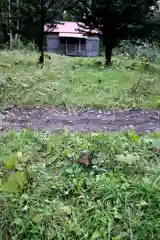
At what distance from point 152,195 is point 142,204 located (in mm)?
107

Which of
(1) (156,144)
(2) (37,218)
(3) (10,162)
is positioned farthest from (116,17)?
(2) (37,218)

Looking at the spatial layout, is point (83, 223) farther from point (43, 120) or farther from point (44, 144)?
point (43, 120)

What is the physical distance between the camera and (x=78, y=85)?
20.5 ft

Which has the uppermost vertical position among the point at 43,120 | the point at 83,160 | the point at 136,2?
the point at 136,2

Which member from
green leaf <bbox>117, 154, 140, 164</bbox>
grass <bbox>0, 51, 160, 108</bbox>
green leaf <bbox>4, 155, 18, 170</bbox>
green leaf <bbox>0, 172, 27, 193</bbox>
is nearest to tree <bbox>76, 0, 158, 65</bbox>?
grass <bbox>0, 51, 160, 108</bbox>

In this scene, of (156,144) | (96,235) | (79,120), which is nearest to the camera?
(96,235)

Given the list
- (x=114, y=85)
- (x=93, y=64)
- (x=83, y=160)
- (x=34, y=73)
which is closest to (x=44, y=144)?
(x=83, y=160)

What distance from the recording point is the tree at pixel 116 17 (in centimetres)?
826

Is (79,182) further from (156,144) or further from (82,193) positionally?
(156,144)

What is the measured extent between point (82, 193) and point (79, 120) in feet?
7.40

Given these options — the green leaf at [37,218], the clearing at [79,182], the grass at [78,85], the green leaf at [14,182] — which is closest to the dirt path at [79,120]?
the clearing at [79,182]

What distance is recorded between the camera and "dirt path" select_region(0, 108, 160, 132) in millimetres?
4020

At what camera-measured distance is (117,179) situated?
7.51 ft

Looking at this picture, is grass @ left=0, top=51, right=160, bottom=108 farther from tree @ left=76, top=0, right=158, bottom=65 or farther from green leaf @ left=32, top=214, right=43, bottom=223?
green leaf @ left=32, top=214, right=43, bottom=223
